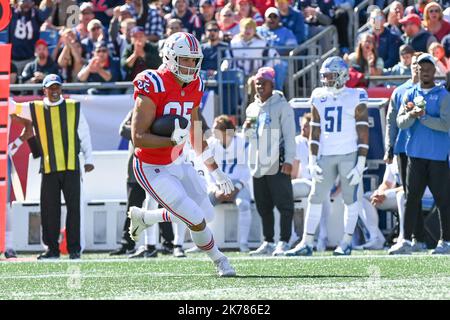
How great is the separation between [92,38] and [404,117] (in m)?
5.94

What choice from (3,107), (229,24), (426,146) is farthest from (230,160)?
(229,24)

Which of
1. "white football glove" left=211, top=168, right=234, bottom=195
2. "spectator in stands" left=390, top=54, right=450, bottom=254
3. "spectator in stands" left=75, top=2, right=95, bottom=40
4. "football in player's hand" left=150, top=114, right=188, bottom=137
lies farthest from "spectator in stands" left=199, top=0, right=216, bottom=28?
"football in player's hand" left=150, top=114, right=188, bottom=137

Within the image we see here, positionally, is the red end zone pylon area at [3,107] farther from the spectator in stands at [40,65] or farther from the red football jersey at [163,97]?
the spectator in stands at [40,65]

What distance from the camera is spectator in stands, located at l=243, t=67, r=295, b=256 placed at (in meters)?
12.0

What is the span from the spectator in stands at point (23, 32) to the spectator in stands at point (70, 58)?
3.48 ft

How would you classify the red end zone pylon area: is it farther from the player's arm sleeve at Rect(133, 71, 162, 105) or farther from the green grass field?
the player's arm sleeve at Rect(133, 71, 162, 105)

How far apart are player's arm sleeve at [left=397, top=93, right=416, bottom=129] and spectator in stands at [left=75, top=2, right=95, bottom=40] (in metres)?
6.22

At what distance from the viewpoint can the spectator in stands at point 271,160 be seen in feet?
39.3

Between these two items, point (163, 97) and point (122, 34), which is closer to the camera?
point (163, 97)

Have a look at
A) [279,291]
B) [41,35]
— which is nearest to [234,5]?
[41,35]

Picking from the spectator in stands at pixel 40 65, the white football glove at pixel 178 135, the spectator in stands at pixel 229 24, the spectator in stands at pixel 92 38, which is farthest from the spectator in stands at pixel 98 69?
the white football glove at pixel 178 135

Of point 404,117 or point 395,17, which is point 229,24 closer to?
point 395,17

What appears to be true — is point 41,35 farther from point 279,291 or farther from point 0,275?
point 279,291

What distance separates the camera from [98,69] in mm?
14992
